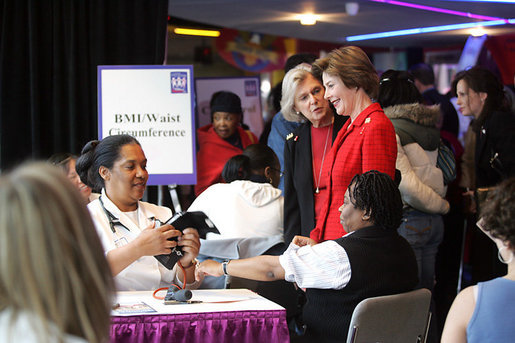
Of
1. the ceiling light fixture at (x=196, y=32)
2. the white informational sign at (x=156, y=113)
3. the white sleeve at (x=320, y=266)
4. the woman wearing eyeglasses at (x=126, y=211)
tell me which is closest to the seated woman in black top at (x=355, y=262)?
the white sleeve at (x=320, y=266)

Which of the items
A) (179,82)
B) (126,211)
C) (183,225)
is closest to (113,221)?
(126,211)

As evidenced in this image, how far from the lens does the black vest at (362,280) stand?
2.34 meters

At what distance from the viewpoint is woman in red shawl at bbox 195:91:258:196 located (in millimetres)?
4840

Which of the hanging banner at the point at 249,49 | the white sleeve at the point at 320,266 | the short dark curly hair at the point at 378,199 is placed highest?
the hanging banner at the point at 249,49

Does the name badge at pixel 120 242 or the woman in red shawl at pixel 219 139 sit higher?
the woman in red shawl at pixel 219 139

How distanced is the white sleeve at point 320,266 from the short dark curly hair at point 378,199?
0.20m

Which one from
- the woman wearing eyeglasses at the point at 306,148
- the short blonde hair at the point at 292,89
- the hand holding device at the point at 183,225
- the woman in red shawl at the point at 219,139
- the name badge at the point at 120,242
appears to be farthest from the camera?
the woman in red shawl at the point at 219,139

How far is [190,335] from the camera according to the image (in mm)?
2252

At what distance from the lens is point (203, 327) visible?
7.39 feet

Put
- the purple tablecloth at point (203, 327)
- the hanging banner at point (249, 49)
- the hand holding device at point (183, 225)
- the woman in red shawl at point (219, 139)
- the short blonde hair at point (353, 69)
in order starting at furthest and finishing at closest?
1. the hanging banner at point (249, 49)
2. the woman in red shawl at point (219, 139)
3. the short blonde hair at point (353, 69)
4. the hand holding device at point (183, 225)
5. the purple tablecloth at point (203, 327)

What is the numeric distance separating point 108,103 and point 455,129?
3.13m

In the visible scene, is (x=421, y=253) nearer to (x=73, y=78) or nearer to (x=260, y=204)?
(x=260, y=204)

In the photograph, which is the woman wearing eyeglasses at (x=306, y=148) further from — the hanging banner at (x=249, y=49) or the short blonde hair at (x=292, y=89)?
the hanging banner at (x=249, y=49)

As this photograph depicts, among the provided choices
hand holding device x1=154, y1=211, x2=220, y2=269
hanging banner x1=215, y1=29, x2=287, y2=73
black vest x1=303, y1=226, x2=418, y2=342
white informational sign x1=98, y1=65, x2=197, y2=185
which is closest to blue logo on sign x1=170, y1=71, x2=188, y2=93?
white informational sign x1=98, y1=65, x2=197, y2=185
